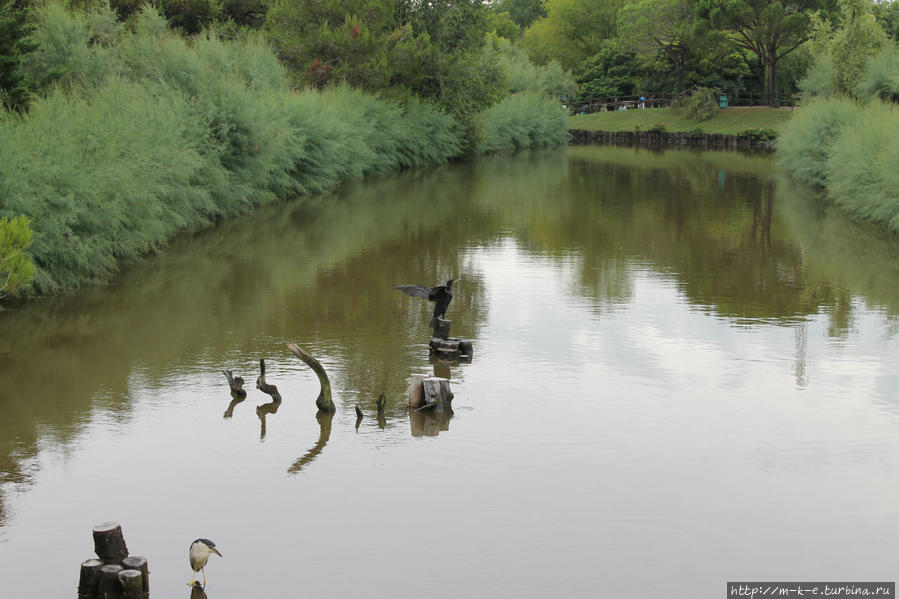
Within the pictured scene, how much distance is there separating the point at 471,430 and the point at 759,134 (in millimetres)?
54380

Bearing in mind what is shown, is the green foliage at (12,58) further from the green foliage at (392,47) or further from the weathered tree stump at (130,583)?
the green foliage at (392,47)

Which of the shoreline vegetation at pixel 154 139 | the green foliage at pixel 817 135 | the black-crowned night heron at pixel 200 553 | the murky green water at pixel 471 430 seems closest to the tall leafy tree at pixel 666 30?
the shoreline vegetation at pixel 154 139

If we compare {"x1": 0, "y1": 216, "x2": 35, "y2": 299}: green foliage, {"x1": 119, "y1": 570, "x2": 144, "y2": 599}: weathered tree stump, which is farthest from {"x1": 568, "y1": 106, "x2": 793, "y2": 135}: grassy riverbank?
{"x1": 119, "y1": 570, "x2": 144, "y2": 599}: weathered tree stump

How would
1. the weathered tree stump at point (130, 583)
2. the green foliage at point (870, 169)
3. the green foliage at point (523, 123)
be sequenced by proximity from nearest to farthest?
the weathered tree stump at point (130, 583), the green foliage at point (870, 169), the green foliage at point (523, 123)

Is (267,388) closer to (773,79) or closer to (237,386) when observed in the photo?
(237,386)

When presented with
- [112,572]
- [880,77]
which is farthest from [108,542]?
[880,77]

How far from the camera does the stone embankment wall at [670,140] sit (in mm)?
61281

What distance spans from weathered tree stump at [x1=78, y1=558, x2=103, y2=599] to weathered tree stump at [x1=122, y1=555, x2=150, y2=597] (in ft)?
0.51

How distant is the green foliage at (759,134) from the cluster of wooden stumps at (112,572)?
57339mm

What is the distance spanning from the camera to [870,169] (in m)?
25.9

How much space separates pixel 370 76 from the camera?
40.5 m

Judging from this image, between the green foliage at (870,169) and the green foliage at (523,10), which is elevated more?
the green foliage at (523,10)

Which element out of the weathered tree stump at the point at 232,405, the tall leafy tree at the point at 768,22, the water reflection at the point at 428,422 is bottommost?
the water reflection at the point at 428,422

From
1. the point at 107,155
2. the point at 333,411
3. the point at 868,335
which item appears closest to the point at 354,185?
the point at 107,155
